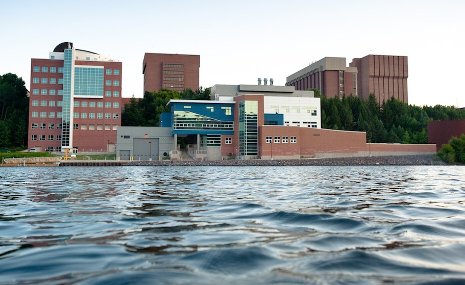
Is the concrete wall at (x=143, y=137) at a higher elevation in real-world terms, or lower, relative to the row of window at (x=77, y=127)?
lower

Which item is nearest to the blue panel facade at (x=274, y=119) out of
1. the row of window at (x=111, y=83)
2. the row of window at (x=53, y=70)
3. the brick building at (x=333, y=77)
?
the row of window at (x=111, y=83)

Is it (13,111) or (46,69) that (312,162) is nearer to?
(46,69)

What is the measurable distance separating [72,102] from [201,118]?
37.9 meters

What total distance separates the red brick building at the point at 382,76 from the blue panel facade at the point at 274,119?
9848 centimetres

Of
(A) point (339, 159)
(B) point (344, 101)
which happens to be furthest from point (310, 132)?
(B) point (344, 101)

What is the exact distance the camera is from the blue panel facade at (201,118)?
9700 cm

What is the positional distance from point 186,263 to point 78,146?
116 m

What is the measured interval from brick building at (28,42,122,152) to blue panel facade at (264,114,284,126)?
137 ft

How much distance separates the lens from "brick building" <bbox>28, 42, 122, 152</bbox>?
4422 inches

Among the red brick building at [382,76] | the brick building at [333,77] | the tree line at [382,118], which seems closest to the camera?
the tree line at [382,118]

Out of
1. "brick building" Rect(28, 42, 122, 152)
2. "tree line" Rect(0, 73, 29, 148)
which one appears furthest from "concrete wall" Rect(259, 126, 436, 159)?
"tree line" Rect(0, 73, 29, 148)

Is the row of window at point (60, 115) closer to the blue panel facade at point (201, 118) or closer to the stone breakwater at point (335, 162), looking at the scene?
the blue panel facade at point (201, 118)

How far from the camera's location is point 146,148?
100000 mm

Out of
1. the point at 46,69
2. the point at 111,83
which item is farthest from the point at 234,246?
the point at 46,69
